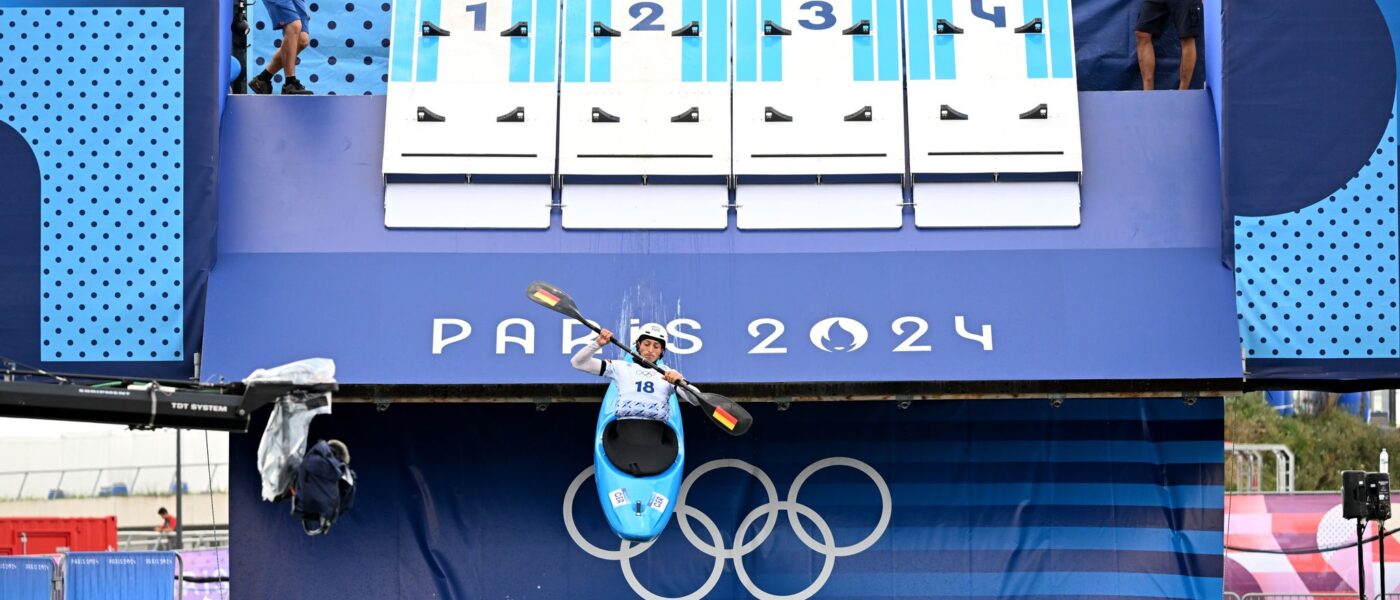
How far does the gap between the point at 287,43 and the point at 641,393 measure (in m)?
4.12

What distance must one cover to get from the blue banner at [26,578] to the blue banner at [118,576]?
147mm

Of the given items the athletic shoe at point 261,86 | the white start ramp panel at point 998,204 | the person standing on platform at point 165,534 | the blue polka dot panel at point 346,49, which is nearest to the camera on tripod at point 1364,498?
the white start ramp panel at point 998,204

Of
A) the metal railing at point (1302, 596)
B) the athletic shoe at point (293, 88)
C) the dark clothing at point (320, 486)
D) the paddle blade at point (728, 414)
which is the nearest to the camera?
the dark clothing at point (320, 486)

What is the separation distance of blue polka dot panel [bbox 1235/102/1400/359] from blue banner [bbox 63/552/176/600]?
8398mm

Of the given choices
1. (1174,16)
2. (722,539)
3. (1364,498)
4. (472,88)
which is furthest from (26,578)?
(1364,498)

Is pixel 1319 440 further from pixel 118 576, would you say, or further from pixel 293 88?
pixel 118 576

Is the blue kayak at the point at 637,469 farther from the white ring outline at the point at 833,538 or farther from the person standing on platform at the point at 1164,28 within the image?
the person standing on platform at the point at 1164,28

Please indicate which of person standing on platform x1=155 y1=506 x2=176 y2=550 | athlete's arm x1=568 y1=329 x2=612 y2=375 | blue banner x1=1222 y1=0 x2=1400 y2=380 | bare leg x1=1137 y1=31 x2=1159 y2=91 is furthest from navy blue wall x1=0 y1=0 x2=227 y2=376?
person standing on platform x1=155 y1=506 x2=176 y2=550

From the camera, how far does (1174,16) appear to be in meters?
12.9

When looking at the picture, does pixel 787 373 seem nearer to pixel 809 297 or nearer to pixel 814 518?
pixel 809 297

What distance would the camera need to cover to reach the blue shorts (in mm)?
12680

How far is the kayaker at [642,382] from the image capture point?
11102 mm

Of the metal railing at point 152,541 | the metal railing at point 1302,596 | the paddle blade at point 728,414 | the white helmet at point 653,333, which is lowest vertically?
the metal railing at point 152,541

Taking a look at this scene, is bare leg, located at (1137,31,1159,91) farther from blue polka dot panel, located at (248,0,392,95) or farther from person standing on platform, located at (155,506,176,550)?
person standing on platform, located at (155,506,176,550)
